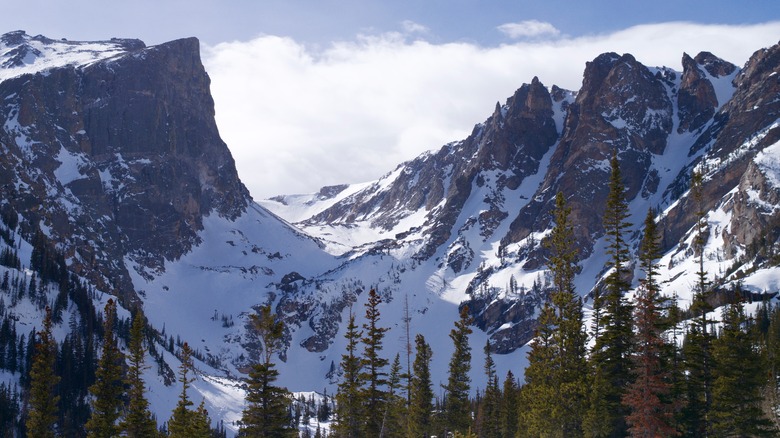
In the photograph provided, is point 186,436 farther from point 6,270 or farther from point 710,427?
point 6,270

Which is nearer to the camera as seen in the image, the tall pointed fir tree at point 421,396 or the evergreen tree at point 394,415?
the evergreen tree at point 394,415

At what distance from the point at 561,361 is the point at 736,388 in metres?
10.6

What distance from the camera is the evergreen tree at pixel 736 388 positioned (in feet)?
152

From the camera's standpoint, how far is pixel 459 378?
66.4m

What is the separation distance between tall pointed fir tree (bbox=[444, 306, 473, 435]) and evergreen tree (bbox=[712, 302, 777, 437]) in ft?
64.5

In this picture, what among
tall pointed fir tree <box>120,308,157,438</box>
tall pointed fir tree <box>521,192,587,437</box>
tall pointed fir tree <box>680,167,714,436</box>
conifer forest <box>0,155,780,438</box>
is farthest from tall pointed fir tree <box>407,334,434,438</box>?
tall pointed fir tree <box>680,167,714,436</box>

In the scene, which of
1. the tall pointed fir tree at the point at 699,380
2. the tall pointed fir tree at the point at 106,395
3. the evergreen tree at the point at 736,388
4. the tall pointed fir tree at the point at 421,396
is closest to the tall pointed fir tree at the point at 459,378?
the tall pointed fir tree at the point at 421,396

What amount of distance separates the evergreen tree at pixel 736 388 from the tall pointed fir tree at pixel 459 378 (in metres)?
19.6

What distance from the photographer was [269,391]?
47.6 m

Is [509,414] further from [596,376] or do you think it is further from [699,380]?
[596,376]

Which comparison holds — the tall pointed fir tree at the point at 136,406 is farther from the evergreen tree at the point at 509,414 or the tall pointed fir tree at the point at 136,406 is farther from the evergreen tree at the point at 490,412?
the evergreen tree at the point at 509,414

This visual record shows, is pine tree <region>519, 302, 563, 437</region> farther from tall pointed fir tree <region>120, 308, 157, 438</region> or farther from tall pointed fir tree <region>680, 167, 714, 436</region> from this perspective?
tall pointed fir tree <region>120, 308, 157, 438</region>

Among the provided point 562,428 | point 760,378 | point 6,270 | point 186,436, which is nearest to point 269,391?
point 186,436

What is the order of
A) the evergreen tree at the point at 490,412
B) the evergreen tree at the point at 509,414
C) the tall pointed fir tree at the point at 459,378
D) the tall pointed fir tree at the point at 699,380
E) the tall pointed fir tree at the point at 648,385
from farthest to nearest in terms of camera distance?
the evergreen tree at the point at 509,414 < the evergreen tree at the point at 490,412 < the tall pointed fir tree at the point at 459,378 < the tall pointed fir tree at the point at 699,380 < the tall pointed fir tree at the point at 648,385
